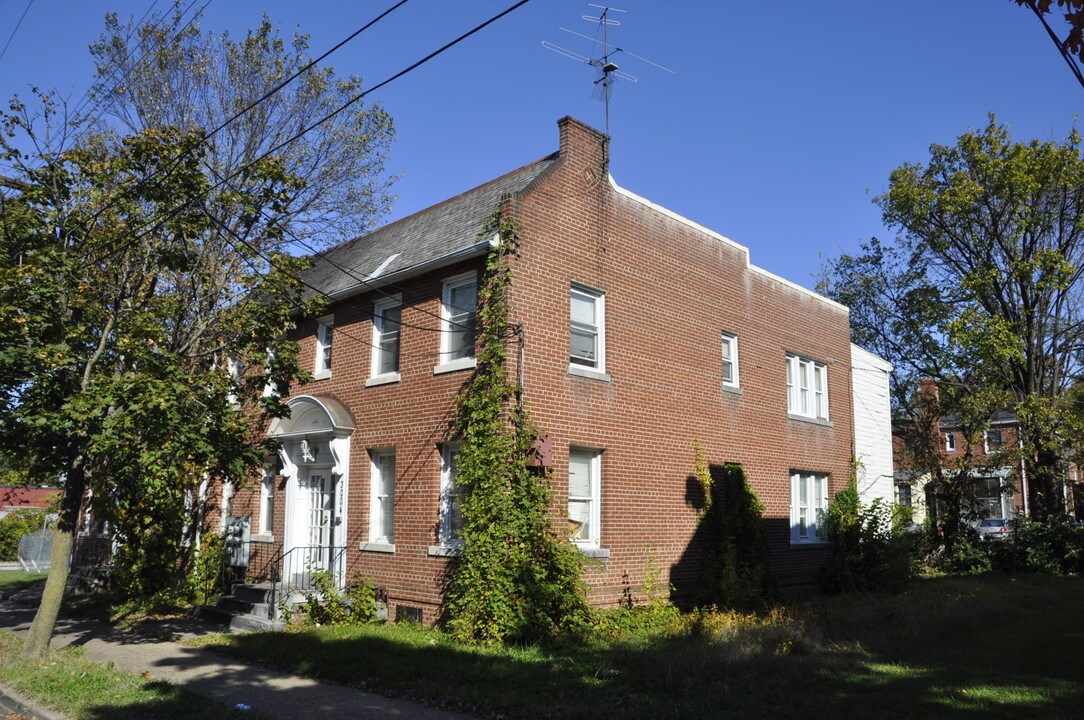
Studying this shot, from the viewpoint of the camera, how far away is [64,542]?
1172 centimetres

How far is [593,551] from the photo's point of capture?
46.6 ft

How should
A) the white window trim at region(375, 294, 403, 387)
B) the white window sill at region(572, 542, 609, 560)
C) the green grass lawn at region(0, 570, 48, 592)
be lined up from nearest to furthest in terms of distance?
the white window sill at region(572, 542, 609, 560) → the white window trim at region(375, 294, 403, 387) → the green grass lawn at region(0, 570, 48, 592)

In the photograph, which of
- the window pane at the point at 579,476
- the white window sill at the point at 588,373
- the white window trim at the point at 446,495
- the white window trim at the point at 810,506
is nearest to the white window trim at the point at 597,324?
the white window sill at the point at 588,373

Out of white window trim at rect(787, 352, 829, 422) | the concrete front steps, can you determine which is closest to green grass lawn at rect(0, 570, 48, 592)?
the concrete front steps

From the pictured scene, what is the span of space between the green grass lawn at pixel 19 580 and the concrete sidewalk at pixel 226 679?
843cm

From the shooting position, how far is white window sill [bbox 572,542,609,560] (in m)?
14.1

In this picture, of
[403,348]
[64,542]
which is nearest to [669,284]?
[403,348]

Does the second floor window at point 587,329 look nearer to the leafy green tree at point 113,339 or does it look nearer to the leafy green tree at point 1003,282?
the leafy green tree at point 113,339

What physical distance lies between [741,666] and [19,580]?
22228 millimetres

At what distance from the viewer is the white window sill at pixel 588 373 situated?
1455 cm

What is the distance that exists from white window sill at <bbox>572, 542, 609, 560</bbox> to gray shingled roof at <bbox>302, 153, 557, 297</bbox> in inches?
210

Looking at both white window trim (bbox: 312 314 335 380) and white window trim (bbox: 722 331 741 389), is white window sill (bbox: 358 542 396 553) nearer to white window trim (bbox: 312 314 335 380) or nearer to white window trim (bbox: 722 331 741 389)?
white window trim (bbox: 312 314 335 380)

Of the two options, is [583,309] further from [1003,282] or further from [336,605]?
[1003,282]

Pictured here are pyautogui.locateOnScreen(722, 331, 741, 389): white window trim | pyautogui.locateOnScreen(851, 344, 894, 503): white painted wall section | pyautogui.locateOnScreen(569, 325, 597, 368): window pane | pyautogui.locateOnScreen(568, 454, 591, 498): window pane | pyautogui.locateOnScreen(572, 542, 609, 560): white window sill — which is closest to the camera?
pyautogui.locateOnScreen(572, 542, 609, 560): white window sill
